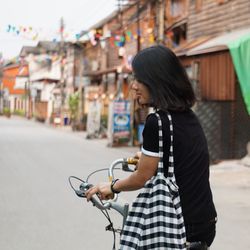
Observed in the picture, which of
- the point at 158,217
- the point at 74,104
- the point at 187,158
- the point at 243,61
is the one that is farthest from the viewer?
the point at 74,104

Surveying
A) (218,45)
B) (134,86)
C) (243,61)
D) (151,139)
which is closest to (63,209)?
(134,86)

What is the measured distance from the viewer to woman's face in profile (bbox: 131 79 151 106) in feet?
7.72

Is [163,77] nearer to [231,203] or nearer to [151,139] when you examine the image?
[151,139]

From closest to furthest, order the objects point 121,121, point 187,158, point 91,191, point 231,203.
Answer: point 187,158
point 91,191
point 231,203
point 121,121

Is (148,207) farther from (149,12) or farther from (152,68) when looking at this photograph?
(149,12)

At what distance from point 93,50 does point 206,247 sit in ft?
129

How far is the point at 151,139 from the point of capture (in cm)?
224

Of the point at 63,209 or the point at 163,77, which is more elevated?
the point at 163,77

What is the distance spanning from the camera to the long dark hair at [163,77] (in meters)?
2.31

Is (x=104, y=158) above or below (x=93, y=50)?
below

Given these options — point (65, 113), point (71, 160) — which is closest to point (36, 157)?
point (71, 160)

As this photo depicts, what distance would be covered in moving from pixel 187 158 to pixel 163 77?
14.7 inches

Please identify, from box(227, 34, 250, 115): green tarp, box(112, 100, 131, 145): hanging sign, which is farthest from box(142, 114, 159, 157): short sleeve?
box(112, 100, 131, 145): hanging sign

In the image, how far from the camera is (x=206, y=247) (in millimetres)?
2410
